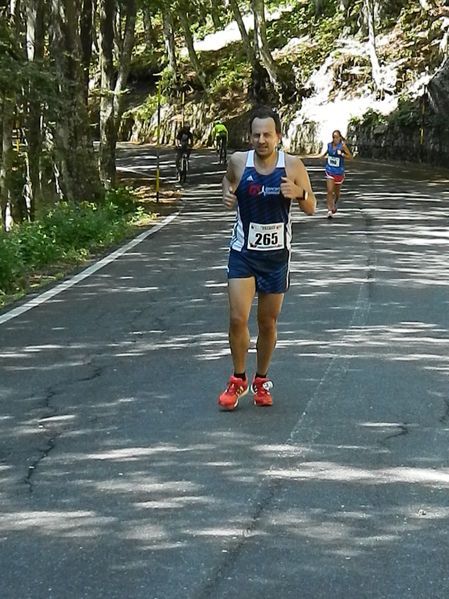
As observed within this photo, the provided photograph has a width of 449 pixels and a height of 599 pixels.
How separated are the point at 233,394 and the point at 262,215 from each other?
4.09 ft

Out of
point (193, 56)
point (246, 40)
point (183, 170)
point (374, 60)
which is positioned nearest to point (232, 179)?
point (183, 170)

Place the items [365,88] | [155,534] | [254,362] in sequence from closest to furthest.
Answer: [155,534] < [254,362] < [365,88]

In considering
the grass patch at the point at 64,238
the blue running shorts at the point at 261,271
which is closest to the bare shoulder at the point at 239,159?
the blue running shorts at the point at 261,271

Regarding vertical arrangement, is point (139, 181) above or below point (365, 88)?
below

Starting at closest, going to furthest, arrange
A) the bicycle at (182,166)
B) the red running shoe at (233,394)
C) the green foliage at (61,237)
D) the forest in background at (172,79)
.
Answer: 1. the red running shoe at (233,394)
2. the green foliage at (61,237)
3. the forest in background at (172,79)
4. the bicycle at (182,166)

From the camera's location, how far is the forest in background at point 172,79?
20.6 meters

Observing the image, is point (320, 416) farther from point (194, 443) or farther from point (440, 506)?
point (440, 506)

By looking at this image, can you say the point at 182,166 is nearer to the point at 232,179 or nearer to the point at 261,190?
the point at 232,179

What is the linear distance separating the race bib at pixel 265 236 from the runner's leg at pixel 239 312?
248mm

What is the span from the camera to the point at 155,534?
495 cm

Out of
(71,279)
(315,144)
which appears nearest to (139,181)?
(315,144)

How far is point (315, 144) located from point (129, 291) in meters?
34.3

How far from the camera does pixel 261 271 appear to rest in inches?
278

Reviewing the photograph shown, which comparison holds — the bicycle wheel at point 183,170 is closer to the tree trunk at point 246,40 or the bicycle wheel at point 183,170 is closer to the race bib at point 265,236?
the tree trunk at point 246,40
